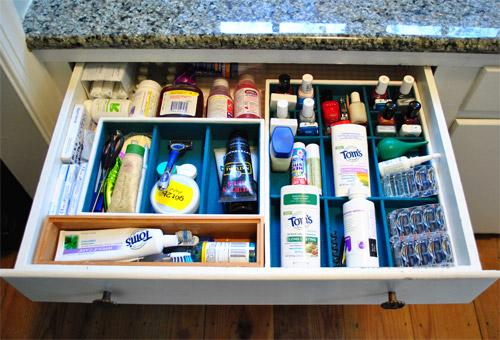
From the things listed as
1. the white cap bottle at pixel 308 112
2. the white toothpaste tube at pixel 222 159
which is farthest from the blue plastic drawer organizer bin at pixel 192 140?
the white cap bottle at pixel 308 112

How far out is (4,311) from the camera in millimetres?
1174

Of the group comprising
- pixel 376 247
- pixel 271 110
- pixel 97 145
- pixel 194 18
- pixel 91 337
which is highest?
pixel 194 18

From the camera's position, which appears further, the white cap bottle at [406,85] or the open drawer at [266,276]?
the white cap bottle at [406,85]

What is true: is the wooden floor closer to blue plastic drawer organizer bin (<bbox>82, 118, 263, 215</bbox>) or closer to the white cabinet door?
the white cabinet door

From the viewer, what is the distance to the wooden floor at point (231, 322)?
1146 millimetres

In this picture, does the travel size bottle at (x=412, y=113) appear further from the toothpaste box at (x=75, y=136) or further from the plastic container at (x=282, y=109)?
the toothpaste box at (x=75, y=136)

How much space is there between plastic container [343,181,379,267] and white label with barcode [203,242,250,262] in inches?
7.9

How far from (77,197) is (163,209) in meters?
0.18

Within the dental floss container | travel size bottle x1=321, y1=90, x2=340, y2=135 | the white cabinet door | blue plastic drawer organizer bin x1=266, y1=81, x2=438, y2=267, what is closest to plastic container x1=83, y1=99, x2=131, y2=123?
the dental floss container

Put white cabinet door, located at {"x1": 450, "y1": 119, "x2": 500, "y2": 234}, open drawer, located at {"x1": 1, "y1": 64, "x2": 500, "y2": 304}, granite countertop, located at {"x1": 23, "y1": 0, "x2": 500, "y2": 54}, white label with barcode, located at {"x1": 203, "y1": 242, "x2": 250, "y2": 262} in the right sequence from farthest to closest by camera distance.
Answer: white cabinet door, located at {"x1": 450, "y1": 119, "x2": 500, "y2": 234} → granite countertop, located at {"x1": 23, "y1": 0, "x2": 500, "y2": 54} → white label with barcode, located at {"x1": 203, "y1": 242, "x2": 250, "y2": 262} → open drawer, located at {"x1": 1, "y1": 64, "x2": 500, "y2": 304}

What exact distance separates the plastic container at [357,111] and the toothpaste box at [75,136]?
0.62 m

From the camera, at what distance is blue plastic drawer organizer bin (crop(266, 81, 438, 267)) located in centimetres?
79

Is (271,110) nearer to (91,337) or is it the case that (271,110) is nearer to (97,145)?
(97,145)

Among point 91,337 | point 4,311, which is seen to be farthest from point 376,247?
point 4,311
